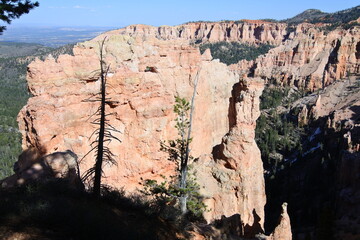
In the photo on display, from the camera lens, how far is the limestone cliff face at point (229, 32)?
486 feet

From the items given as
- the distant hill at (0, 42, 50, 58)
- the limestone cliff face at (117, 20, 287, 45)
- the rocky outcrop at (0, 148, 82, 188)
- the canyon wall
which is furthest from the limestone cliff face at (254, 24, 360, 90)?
the distant hill at (0, 42, 50, 58)

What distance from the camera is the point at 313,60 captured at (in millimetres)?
82875

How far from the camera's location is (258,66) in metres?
84.7

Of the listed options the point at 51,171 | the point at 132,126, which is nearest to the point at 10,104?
the point at 132,126

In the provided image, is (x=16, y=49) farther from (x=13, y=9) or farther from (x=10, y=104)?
(x=13, y=9)

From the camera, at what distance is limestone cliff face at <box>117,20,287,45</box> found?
486 ft

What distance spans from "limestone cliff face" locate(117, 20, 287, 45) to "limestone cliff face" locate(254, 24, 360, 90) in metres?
59.4

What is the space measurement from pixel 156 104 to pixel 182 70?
6.05 m

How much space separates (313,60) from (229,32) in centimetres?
7880

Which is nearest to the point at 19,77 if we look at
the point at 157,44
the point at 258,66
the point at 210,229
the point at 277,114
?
the point at 258,66

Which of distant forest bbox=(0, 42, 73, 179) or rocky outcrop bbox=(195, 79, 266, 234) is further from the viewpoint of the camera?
distant forest bbox=(0, 42, 73, 179)

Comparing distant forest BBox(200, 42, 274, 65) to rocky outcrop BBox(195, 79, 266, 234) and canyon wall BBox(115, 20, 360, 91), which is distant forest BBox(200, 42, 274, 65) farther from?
rocky outcrop BBox(195, 79, 266, 234)

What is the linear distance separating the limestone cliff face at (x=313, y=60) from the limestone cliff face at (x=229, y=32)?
59382mm

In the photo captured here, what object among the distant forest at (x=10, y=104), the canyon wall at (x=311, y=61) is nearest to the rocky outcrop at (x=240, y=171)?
the distant forest at (x=10, y=104)
